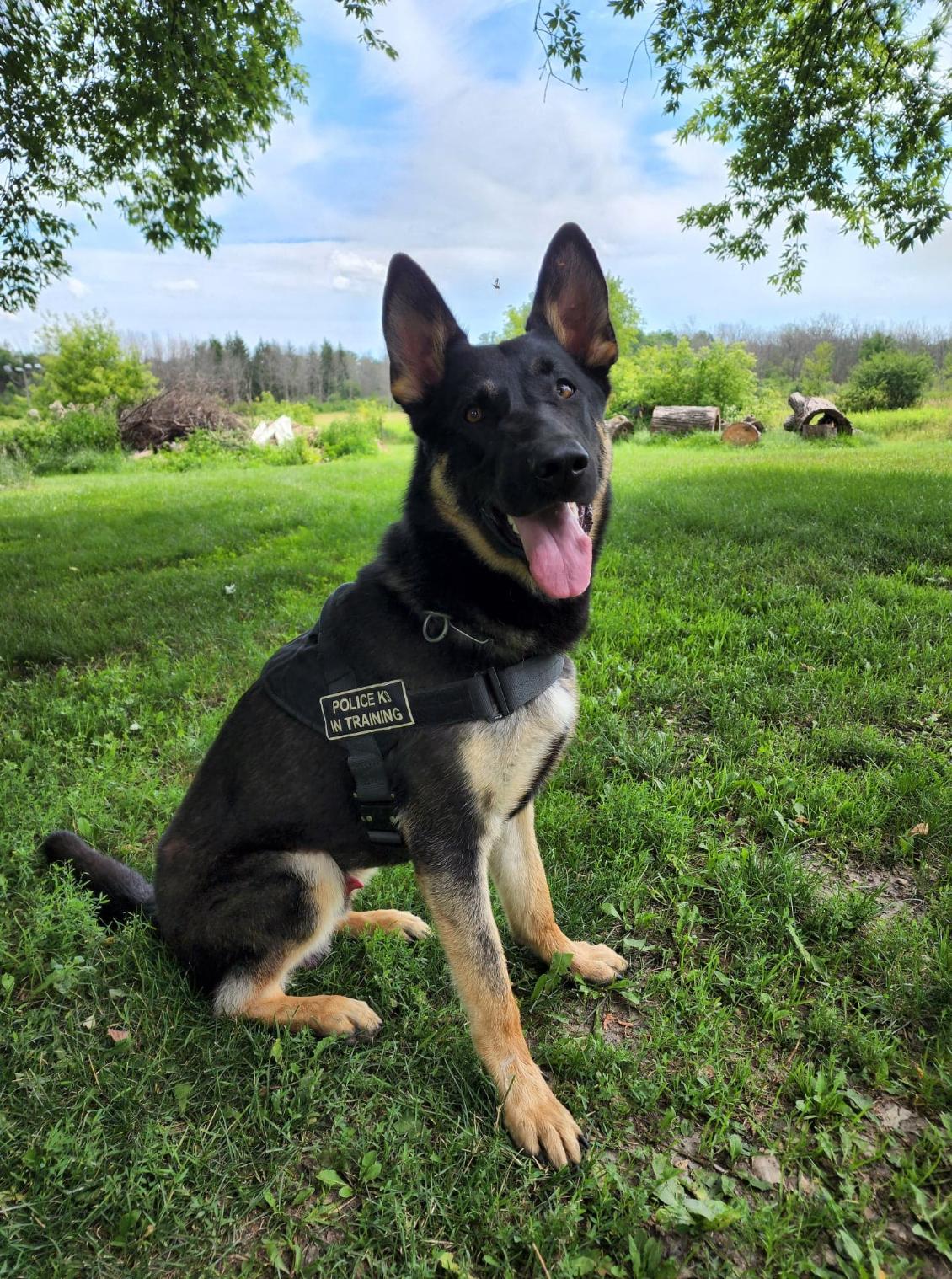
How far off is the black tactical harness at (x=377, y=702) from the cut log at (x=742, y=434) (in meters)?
20.5

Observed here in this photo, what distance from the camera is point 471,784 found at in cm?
225

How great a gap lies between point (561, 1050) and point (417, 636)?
1.49 meters

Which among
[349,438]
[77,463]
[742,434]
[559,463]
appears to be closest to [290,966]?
[559,463]

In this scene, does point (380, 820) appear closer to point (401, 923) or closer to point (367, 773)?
point (367, 773)

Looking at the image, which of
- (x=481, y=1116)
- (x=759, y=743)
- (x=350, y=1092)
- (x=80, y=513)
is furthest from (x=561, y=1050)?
(x=80, y=513)

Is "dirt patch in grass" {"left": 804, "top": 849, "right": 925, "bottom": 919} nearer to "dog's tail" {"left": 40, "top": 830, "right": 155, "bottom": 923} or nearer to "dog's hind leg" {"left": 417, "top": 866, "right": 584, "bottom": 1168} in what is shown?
"dog's hind leg" {"left": 417, "top": 866, "right": 584, "bottom": 1168}

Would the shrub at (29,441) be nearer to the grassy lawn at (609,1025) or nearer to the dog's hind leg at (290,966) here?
the grassy lawn at (609,1025)

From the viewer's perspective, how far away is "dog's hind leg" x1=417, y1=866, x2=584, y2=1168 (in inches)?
85.9

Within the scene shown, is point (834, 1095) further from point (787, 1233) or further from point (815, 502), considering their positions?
point (815, 502)

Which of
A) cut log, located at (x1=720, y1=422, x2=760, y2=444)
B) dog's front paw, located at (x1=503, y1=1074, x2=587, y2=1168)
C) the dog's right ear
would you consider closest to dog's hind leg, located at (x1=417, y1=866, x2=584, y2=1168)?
dog's front paw, located at (x1=503, y1=1074, x2=587, y2=1168)

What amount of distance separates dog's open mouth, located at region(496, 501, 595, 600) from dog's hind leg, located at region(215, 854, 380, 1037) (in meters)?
1.30

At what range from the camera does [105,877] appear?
114 inches

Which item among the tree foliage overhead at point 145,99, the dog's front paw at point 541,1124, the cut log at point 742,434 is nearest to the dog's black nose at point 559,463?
the dog's front paw at point 541,1124

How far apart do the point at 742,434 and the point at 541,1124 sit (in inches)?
848
